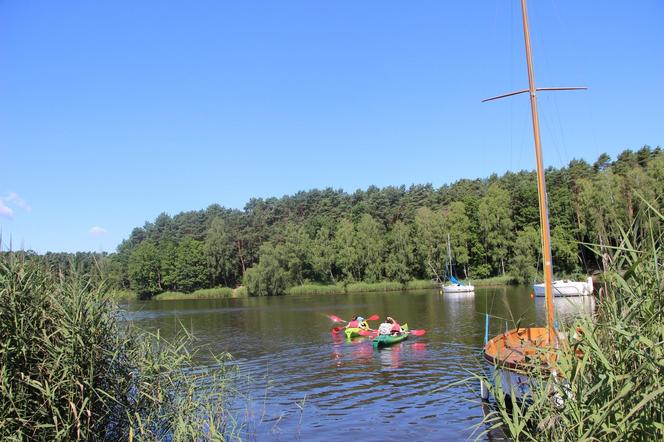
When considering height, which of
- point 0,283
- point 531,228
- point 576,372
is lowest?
point 576,372

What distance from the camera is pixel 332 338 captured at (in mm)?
28031

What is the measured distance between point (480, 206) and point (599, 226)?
219 ft

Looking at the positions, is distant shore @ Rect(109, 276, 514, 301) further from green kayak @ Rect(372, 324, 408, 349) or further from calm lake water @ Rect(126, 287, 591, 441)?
green kayak @ Rect(372, 324, 408, 349)

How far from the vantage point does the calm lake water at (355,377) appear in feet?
40.6

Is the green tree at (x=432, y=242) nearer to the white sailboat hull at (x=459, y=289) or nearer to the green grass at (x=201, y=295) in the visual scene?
the white sailboat hull at (x=459, y=289)

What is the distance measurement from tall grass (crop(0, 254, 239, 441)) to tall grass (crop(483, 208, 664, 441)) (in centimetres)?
422

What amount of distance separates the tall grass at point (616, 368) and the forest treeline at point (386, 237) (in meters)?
44.9

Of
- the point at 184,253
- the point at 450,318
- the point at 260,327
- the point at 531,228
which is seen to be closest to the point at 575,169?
the point at 531,228

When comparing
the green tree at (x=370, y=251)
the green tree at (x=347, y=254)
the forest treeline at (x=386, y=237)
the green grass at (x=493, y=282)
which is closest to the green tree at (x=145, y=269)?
the forest treeline at (x=386, y=237)

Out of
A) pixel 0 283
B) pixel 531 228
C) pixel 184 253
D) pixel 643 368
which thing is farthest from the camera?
pixel 184 253

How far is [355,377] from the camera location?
1830cm

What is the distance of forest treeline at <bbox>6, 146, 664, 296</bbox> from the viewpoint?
2564 inches

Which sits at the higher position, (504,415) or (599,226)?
(599,226)

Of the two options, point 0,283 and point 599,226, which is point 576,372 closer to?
point 599,226
